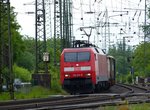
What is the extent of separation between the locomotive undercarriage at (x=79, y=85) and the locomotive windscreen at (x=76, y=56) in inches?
51.9

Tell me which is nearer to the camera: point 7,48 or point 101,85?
point 7,48

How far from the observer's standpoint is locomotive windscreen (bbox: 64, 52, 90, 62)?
30.9 m

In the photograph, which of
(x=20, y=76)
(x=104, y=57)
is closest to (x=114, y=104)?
(x=104, y=57)

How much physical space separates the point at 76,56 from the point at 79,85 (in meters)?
1.93

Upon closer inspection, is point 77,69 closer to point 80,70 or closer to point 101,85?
point 80,70

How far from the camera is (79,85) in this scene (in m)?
30.6

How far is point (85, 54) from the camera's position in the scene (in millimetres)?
30953

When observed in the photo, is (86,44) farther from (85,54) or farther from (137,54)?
(137,54)

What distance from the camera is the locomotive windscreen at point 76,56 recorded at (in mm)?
30859

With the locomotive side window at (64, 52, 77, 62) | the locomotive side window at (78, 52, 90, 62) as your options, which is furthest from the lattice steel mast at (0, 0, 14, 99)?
the locomotive side window at (78, 52, 90, 62)

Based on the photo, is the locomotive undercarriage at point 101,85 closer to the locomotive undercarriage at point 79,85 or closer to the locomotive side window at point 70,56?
the locomotive undercarriage at point 79,85

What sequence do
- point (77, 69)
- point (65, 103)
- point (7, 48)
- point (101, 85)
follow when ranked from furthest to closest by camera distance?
1. point (101, 85)
2. point (7, 48)
3. point (77, 69)
4. point (65, 103)

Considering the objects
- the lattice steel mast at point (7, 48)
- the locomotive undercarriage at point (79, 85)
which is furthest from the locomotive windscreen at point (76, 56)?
the lattice steel mast at point (7, 48)

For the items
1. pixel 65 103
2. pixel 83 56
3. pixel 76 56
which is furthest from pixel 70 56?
pixel 65 103
